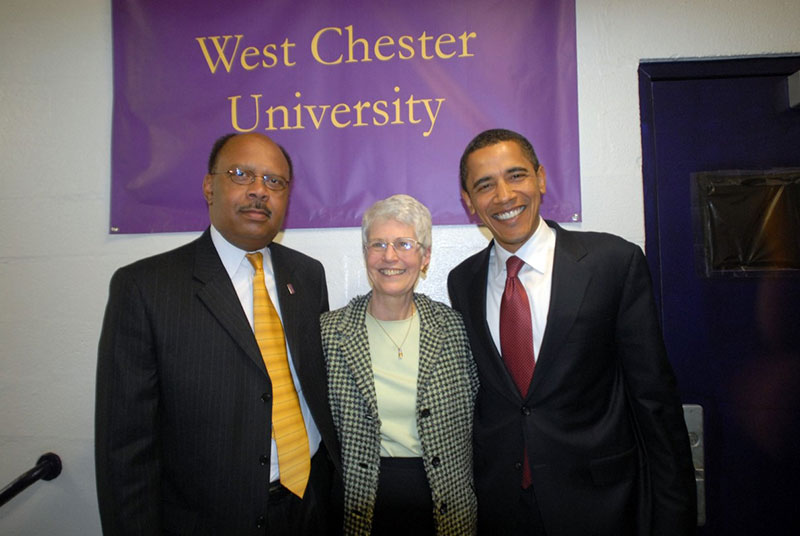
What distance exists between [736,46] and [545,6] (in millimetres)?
868

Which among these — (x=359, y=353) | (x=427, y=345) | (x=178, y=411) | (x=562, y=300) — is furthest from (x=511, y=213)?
(x=178, y=411)

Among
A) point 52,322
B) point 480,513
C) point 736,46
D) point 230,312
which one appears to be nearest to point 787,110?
point 736,46

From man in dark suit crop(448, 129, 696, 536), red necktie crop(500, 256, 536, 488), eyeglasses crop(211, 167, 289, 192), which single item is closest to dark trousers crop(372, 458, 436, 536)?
man in dark suit crop(448, 129, 696, 536)

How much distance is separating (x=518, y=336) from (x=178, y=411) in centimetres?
105

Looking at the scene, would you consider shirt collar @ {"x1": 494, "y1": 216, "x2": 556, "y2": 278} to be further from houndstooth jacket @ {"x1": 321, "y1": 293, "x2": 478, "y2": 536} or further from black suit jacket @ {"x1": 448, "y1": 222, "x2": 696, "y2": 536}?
houndstooth jacket @ {"x1": 321, "y1": 293, "x2": 478, "y2": 536}

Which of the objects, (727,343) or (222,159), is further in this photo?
(727,343)

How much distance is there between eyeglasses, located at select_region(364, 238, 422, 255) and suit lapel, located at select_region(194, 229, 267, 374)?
47 cm

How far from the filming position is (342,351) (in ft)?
4.38

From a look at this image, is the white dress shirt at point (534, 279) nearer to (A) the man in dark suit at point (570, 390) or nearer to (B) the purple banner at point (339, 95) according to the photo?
(A) the man in dark suit at point (570, 390)

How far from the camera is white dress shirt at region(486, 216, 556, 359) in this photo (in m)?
1.28

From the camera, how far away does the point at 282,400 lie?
1238mm

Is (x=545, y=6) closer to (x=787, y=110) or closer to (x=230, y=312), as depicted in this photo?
(x=787, y=110)

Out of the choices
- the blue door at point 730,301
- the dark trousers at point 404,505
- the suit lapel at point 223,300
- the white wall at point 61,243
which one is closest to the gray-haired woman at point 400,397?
the dark trousers at point 404,505

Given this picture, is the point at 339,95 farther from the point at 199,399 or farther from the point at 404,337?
the point at 199,399
